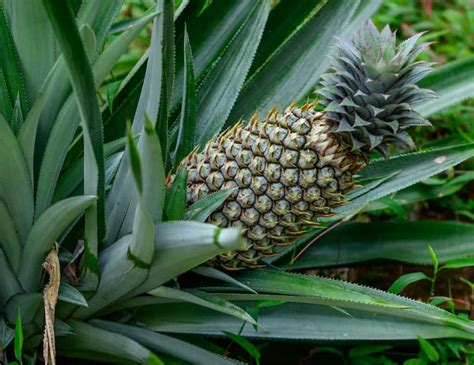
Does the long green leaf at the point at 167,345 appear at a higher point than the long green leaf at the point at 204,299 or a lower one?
lower

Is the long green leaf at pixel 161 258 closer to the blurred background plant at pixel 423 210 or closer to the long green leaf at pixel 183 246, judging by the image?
the long green leaf at pixel 183 246

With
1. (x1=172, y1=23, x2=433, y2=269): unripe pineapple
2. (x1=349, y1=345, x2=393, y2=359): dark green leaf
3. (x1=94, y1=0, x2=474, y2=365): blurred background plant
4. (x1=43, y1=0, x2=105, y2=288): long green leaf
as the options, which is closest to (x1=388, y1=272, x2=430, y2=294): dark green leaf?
(x1=94, y1=0, x2=474, y2=365): blurred background plant

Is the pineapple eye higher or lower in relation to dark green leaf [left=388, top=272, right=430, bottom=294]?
higher

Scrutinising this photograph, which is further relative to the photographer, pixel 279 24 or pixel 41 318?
pixel 279 24

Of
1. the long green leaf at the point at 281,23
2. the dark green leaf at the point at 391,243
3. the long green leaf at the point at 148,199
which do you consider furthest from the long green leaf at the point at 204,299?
the long green leaf at the point at 281,23

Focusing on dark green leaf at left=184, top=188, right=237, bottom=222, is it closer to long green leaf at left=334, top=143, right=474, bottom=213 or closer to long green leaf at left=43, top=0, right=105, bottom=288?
long green leaf at left=43, top=0, right=105, bottom=288

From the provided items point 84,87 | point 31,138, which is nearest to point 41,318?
point 31,138

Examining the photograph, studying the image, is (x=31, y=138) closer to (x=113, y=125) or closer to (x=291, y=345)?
(x=113, y=125)

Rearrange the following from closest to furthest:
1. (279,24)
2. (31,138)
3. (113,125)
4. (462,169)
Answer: (31,138) → (113,125) → (279,24) → (462,169)
